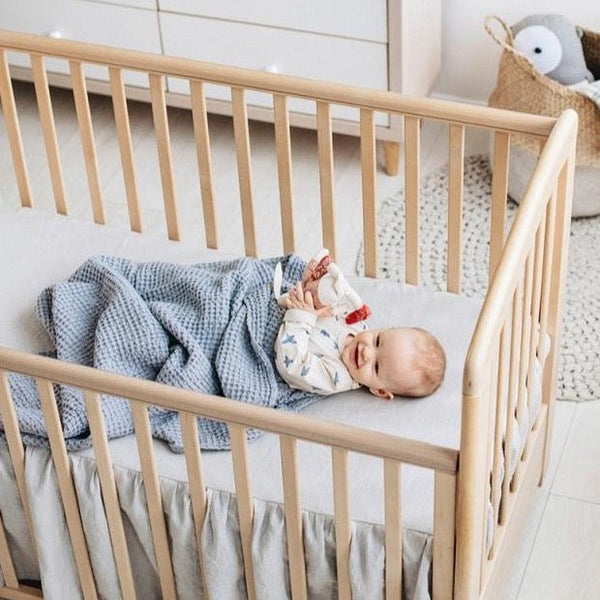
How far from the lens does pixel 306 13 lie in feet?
9.48

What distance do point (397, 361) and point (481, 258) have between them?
96 centimetres

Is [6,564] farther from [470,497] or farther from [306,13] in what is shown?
[306,13]

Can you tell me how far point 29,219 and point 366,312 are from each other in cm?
71

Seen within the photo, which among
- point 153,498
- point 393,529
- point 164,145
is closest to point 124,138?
point 164,145

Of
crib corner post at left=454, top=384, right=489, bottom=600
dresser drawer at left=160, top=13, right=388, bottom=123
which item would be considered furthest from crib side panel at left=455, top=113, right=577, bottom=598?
dresser drawer at left=160, top=13, right=388, bottom=123

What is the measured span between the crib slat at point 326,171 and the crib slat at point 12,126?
0.57 meters

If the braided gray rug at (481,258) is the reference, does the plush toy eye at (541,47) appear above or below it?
above

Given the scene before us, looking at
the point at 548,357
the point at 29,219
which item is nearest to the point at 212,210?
the point at 29,219

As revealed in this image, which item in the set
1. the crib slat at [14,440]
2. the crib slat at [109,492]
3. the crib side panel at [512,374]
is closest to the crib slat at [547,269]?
the crib side panel at [512,374]

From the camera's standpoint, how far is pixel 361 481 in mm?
1807

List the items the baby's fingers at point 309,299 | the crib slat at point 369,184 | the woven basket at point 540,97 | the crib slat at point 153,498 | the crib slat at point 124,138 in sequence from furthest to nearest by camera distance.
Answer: the woven basket at point 540,97, the crib slat at point 124,138, the crib slat at point 369,184, the baby's fingers at point 309,299, the crib slat at point 153,498

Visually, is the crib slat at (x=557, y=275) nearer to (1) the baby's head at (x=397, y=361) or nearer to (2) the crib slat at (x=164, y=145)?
(1) the baby's head at (x=397, y=361)

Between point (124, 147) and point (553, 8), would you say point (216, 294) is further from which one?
point (553, 8)

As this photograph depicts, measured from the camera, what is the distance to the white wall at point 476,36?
9.85 ft
